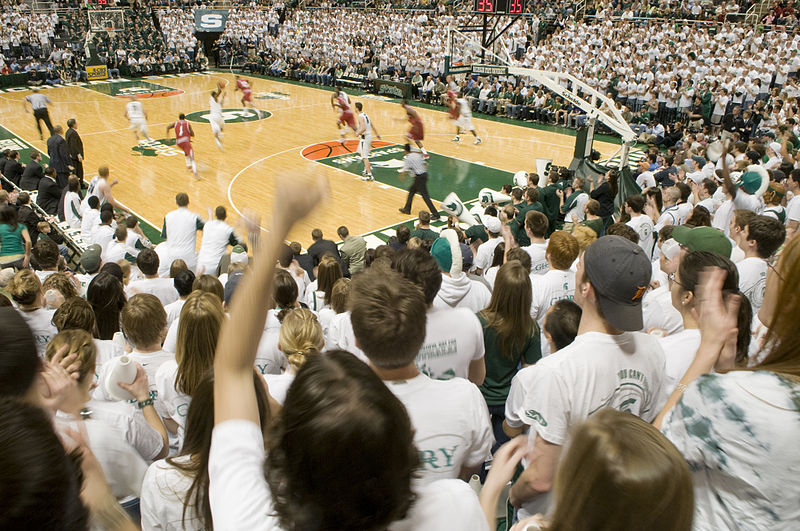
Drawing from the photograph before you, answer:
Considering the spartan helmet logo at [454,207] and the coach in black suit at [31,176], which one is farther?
the coach in black suit at [31,176]

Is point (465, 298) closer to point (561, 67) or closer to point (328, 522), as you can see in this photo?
point (328, 522)

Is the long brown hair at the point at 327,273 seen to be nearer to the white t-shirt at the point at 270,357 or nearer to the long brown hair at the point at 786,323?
the white t-shirt at the point at 270,357

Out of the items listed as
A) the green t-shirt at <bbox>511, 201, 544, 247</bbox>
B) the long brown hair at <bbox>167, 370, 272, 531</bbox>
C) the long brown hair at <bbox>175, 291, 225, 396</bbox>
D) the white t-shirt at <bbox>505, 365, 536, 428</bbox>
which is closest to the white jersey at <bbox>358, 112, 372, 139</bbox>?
the green t-shirt at <bbox>511, 201, 544, 247</bbox>

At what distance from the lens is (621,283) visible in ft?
7.06

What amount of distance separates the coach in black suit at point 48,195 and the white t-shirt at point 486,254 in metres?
7.72

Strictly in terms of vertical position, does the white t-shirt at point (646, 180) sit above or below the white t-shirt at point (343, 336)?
below

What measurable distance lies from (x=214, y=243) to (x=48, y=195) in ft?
15.6

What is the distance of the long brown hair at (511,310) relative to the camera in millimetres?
3303

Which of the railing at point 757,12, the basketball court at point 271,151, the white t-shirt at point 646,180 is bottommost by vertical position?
the basketball court at point 271,151

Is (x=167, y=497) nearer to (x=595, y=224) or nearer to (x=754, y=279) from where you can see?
(x=754, y=279)

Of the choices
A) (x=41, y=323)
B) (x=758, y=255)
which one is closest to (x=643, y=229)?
(x=758, y=255)

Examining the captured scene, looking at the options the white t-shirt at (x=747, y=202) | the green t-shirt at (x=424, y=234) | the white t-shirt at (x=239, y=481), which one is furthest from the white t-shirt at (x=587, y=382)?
the white t-shirt at (x=747, y=202)

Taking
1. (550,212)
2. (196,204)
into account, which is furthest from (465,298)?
(196,204)

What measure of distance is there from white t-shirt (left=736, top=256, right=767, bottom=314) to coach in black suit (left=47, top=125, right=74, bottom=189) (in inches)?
468
